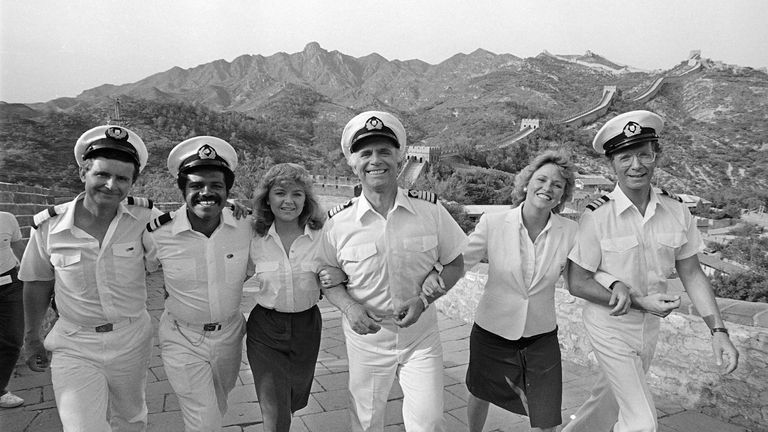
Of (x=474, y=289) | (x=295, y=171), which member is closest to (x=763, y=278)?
(x=474, y=289)

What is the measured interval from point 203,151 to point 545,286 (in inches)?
Result: 79.3

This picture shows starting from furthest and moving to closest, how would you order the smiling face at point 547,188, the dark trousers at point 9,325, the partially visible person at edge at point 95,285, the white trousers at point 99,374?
the dark trousers at point 9,325, the smiling face at point 547,188, the partially visible person at edge at point 95,285, the white trousers at point 99,374

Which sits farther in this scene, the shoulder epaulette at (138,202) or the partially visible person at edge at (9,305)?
the partially visible person at edge at (9,305)

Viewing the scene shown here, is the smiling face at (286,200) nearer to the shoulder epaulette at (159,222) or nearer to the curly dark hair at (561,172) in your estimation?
the shoulder epaulette at (159,222)

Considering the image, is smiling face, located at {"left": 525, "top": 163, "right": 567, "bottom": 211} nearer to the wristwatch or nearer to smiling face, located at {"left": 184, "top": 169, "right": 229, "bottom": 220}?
the wristwatch

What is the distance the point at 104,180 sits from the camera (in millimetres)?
2504

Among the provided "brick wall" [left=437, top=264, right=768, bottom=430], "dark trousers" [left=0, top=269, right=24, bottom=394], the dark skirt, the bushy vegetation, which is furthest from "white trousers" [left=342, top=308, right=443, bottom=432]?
the bushy vegetation

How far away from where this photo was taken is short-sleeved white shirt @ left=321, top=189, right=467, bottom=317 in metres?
2.51

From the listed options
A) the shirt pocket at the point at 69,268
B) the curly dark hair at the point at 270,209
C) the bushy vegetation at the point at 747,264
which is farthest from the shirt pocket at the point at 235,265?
the bushy vegetation at the point at 747,264

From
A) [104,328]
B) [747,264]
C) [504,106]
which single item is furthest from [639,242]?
[504,106]

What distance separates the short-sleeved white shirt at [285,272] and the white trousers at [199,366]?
309 millimetres

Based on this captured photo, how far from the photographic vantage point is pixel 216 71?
531 feet

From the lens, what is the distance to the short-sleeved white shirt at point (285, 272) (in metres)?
2.65

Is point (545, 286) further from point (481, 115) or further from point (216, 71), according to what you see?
point (216, 71)
